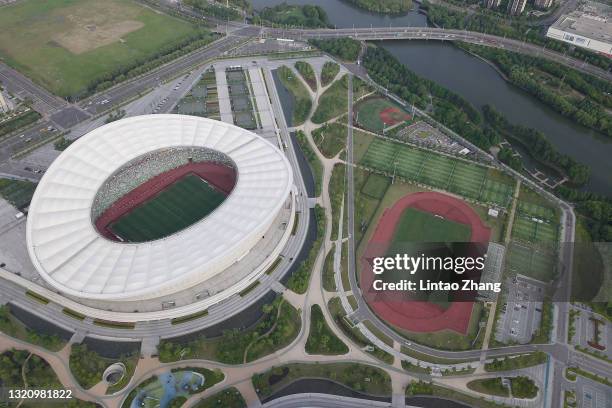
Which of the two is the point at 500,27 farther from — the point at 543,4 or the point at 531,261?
the point at 531,261

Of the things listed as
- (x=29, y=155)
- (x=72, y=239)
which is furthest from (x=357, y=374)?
(x=29, y=155)

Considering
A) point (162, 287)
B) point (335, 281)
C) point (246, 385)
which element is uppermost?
point (162, 287)

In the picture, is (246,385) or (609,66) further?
(609,66)

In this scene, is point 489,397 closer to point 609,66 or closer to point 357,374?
point 357,374

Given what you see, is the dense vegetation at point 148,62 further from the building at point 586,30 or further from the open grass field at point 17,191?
the building at point 586,30

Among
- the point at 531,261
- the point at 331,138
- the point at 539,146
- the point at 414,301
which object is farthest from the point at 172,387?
the point at 539,146

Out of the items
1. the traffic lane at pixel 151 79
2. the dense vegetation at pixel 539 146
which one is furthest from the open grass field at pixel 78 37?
the dense vegetation at pixel 539 146
